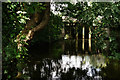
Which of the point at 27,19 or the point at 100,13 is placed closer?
the point at 27,19

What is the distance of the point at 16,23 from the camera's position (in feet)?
7.63

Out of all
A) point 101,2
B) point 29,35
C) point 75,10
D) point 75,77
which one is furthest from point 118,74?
point 29,35

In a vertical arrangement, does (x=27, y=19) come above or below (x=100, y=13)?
below

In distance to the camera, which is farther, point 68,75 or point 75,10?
point 75,10

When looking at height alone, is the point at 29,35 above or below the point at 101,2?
below

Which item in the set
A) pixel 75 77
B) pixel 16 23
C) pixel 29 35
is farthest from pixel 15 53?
pixel 75 77

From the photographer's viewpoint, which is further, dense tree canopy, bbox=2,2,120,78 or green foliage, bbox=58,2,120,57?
green foliage, bbox=58,2,120,57

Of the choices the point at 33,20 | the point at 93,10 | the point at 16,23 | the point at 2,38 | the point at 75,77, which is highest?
the point at 93,10

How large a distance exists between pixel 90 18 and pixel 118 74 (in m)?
2.12

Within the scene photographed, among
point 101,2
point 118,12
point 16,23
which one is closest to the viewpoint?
point 16,23

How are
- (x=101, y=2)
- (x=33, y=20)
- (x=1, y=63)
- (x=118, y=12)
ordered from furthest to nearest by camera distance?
(x=33, y=20) < (x=101, y=2) < (x=118, y=12) < (x=1, y=63)

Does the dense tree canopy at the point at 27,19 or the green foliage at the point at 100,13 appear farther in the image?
the green foliage at the point at 100,13

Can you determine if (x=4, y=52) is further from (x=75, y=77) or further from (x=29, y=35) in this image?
(x=75, y=77)

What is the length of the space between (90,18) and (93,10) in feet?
1.06
